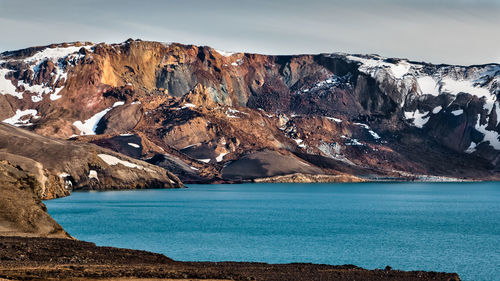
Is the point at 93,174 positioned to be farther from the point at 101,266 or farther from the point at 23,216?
the point at 101,266

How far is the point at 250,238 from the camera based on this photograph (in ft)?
231

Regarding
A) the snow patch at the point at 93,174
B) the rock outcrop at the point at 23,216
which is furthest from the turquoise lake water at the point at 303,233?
the snow patch at the point at 93,174

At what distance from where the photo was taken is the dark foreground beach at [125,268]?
115ft

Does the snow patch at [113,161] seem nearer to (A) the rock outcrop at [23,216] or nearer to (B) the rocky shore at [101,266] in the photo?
(A) the rock outcrop at [23,216]

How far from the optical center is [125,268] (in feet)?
125

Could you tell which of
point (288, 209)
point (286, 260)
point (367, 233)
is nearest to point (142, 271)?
point (286, 260)

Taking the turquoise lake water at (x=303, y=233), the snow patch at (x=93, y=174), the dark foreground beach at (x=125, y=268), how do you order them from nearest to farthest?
the dark foreground beach at (x=125, y=268), the turquoise lake water at (x=303, y=233), the snow patch at (x=93, y=174)

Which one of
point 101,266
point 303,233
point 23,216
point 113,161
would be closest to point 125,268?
point 101,266

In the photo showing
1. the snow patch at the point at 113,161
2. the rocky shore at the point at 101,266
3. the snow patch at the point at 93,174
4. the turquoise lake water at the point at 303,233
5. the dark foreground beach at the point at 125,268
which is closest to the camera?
the dark foreground beach at the point at 125,268

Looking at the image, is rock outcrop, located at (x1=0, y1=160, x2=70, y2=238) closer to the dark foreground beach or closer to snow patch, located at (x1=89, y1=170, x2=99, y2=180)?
the dark foreground beach

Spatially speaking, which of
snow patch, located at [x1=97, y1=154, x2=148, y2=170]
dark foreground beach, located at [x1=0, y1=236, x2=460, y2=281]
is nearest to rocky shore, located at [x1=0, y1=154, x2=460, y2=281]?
dark foreground beach, located at [x1=0, y1=236, x2=460, y2=281]

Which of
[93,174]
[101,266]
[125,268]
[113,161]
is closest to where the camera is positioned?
[125,268]

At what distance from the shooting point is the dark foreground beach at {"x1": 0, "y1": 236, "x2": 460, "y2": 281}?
35031 mm

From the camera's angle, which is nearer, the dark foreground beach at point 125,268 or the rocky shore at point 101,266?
the dark foreground beach at point 125,268
